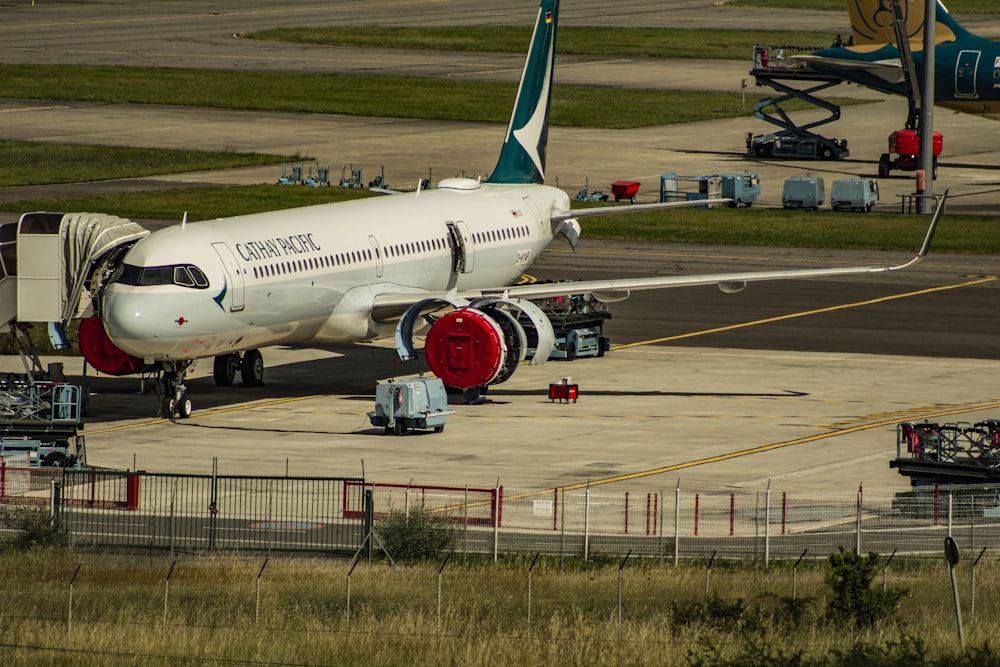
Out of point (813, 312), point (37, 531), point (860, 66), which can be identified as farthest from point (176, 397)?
point (860, 66)

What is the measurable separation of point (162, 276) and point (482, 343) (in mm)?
9242

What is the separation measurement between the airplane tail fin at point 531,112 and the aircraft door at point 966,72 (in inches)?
1930

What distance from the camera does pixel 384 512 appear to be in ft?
127

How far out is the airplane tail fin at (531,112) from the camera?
67.4m

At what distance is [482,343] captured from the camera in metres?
51.0

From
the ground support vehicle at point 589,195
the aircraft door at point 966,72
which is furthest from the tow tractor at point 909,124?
the ground support vehicle at point 589,195

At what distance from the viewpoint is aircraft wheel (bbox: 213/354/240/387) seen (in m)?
56.7

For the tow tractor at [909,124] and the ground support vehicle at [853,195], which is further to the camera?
the tow tractor at [909,124]

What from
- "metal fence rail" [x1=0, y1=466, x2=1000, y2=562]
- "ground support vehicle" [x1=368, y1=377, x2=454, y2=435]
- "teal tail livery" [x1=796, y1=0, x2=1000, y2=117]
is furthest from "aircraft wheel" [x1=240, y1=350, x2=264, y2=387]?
"teal tail livery" [x1=796, y1=0, x2=1000, y2=117]

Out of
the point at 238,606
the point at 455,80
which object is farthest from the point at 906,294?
the point at 455,80

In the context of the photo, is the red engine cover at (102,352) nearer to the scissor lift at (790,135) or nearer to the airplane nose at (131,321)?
the airplane nose at (131,321)

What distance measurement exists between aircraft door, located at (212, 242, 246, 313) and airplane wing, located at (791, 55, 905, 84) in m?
69.9

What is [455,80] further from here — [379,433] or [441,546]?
[441,546]

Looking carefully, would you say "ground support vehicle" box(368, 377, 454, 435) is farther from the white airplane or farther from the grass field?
the grass field
